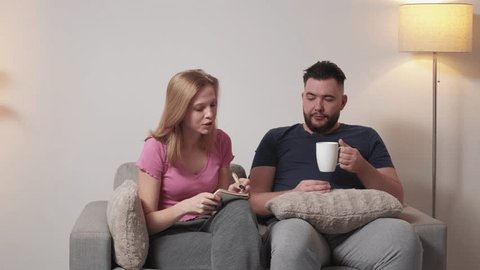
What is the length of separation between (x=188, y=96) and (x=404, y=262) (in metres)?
0.95

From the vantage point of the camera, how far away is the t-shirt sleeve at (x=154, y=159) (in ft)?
10.4

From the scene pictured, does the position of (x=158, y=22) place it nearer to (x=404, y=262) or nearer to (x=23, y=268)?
(x=23, y=268)

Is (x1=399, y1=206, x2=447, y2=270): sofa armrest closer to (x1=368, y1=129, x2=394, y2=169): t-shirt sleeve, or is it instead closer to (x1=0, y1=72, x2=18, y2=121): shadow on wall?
(x1=368, y1=129, x2=394, y2=169): t-shirt sleeve

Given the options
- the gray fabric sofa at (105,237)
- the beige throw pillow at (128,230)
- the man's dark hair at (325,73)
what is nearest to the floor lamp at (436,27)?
the man's dark hair at (325,73)

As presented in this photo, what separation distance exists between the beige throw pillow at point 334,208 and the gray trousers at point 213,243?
18 centimetres

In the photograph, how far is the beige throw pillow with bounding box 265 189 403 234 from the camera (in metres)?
3.18

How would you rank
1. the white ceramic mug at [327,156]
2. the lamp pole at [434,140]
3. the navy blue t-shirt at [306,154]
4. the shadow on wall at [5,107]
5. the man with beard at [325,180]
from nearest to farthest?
the man with beard at [325,180], the white ceramic mug at [327,156], the navy blue t-shirt at [306,154], the shadow on wall at [5,107], the lamp pole at [434,140]

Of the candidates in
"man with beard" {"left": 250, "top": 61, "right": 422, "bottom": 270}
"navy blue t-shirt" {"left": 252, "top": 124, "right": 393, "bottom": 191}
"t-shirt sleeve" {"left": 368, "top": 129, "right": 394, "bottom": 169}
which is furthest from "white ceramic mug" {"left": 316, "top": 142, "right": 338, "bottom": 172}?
"t-shirt sleeve" {"left": 368, "top": 129, "right": 394, "bottom": 169}

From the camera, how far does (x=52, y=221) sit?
4086 mm

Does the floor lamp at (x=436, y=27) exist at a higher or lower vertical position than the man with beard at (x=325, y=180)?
higher

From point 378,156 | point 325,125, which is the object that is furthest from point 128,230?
point 378,156

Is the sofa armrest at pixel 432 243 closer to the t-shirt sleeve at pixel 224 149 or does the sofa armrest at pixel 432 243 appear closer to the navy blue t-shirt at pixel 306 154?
the navy blue t-shirt at pixel 306 154

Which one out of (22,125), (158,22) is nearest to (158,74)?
(158,22)

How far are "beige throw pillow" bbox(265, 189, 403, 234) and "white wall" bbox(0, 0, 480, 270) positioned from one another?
38.1 inches
